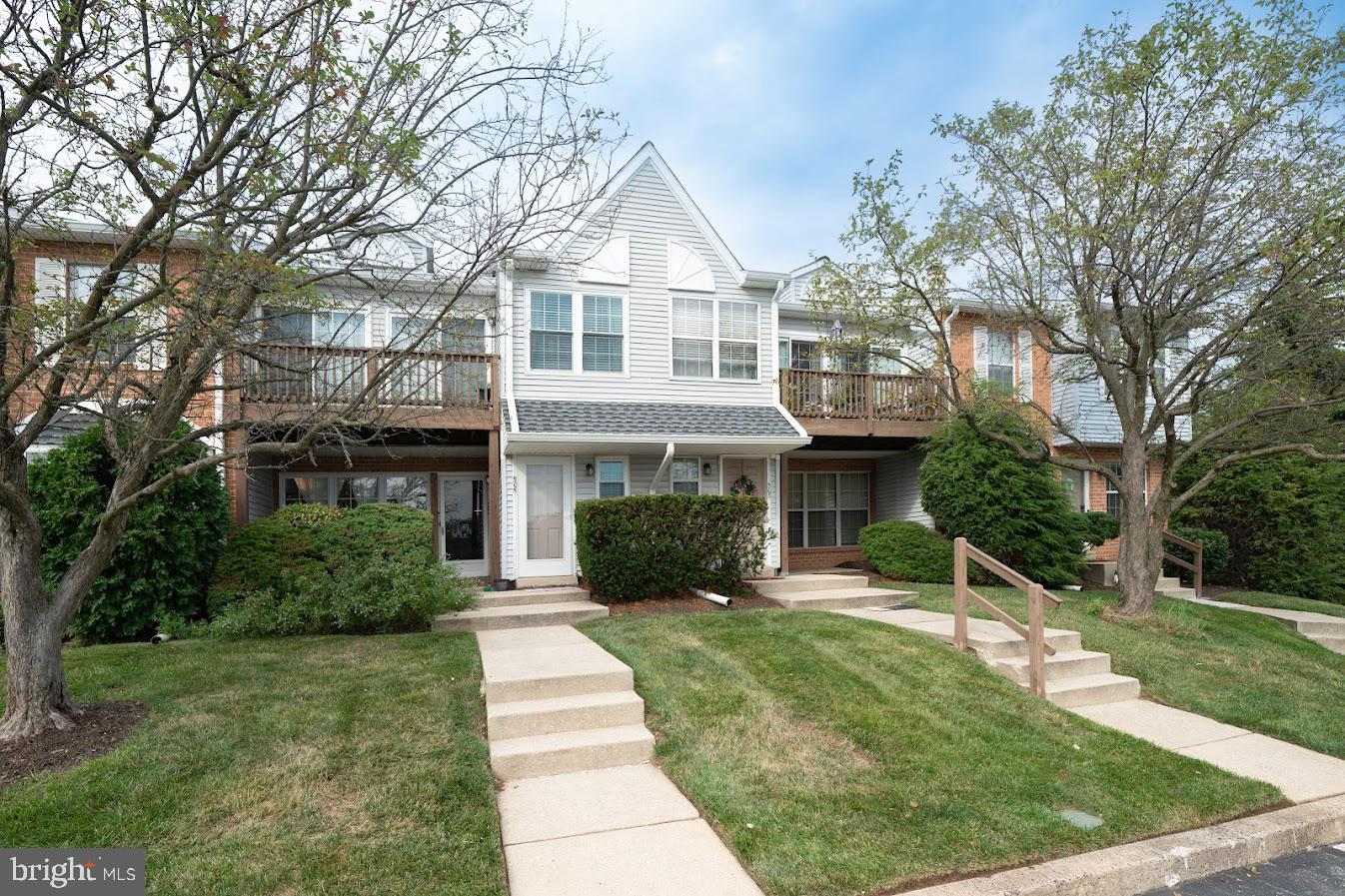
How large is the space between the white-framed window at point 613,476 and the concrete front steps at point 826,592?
2.87 metres

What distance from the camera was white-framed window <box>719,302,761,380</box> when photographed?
44.0 feet

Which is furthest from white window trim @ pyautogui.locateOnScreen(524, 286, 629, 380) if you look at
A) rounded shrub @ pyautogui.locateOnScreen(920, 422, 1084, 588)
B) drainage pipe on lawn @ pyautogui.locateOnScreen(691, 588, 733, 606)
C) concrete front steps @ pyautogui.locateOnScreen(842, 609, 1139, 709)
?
concrete front steps @ pyautogui.locateOnScreen(842, 609, 1139, 709)

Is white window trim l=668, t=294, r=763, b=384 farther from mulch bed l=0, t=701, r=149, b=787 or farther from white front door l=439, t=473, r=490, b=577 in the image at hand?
mulch bed l=0, t=701, r=149, b=787

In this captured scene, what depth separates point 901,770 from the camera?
16.0 ft

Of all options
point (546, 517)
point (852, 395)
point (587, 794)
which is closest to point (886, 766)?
point (587, 794)

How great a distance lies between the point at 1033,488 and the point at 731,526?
6.20 metres

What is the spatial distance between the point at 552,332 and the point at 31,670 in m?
8.53

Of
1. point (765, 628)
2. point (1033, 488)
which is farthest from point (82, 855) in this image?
point (1033, 488)

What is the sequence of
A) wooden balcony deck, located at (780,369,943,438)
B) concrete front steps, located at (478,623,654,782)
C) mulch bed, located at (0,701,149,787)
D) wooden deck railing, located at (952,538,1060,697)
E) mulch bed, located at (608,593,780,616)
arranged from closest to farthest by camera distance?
mulch bed, located at (0,701,149,787), concrete front steps, located at (478,623,654,782), wooden deck railing, located at (952,538,1060,697), mulch bed, located at (608,593,780,616), wooden balcony deck, located at (780,369,943,438)

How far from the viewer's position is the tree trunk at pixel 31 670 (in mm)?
4863

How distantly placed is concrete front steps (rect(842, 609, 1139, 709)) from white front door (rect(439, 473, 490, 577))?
8.80 m

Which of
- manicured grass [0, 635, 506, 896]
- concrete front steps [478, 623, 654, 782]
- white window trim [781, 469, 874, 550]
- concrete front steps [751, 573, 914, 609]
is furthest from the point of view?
white window trim [781, 469, 874, 550]

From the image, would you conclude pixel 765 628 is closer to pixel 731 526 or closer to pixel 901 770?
pixel 731 526

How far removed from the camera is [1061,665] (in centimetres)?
704
